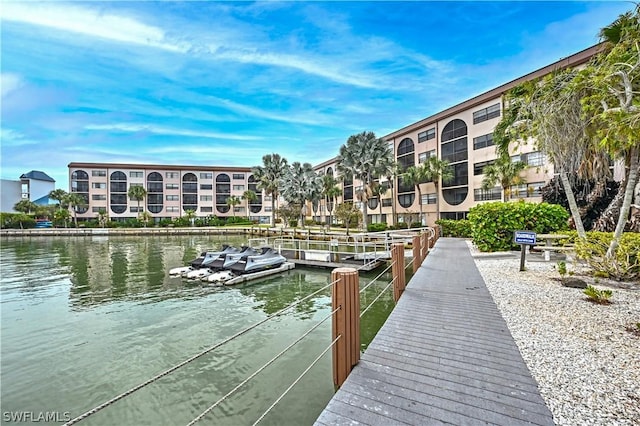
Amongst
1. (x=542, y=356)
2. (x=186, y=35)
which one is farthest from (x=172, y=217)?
(x=542, y=356)

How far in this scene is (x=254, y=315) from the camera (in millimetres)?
11250

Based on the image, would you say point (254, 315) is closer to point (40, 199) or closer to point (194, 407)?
point (194, 407)

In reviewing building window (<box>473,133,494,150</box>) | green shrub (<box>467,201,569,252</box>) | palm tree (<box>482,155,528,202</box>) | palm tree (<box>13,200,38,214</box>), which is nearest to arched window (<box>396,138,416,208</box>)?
building window (<box>473,133,494,150</box>)

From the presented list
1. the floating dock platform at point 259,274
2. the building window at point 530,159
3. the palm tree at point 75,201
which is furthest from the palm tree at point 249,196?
the building window at point 530,159

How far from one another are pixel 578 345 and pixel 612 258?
594 cm

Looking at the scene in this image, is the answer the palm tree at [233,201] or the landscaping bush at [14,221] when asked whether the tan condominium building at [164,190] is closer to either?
the palm tree at [233,201]

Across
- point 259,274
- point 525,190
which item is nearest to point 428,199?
point 525,190

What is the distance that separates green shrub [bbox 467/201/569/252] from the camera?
638 inches

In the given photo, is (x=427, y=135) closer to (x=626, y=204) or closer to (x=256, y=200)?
(x=626, y=204)

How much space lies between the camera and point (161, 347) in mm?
8406

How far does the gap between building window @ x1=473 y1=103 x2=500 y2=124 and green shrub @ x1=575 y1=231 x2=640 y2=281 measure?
2403 cm

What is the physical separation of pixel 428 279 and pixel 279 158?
4869 cm

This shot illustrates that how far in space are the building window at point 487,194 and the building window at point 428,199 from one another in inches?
205

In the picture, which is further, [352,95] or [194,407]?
[352,95]
